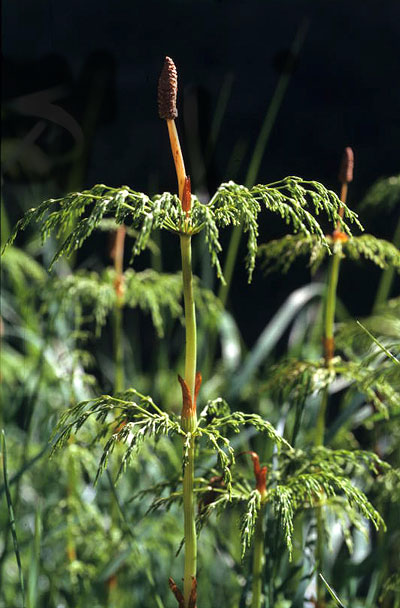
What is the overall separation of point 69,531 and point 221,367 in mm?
935

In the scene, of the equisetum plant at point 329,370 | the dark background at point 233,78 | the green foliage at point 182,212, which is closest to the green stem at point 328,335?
the equisetum plant at point 329,370

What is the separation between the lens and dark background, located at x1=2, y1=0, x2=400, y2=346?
7.49ft

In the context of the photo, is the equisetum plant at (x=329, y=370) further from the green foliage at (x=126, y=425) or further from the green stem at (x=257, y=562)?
the green foliage at (x=126, y=425)

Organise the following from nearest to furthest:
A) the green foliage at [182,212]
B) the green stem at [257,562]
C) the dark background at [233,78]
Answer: the green foliage at [182,212] < the green stem at [257,562] < the dark background at [233,78]

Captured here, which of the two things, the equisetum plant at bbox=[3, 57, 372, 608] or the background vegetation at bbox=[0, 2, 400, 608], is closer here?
the equisetum plant at bbox=[3, 57, 372, 608]

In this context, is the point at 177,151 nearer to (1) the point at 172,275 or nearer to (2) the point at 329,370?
(2) the point at 329,370

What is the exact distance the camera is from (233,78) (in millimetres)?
2262

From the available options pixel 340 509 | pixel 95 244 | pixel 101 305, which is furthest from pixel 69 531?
pixel 95 244

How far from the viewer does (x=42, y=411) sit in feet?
6.95

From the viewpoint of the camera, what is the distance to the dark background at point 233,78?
2.28m

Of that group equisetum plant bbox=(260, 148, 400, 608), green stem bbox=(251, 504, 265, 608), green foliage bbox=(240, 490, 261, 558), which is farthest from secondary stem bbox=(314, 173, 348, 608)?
green foliage bbox=(240, 490, 261, 558)

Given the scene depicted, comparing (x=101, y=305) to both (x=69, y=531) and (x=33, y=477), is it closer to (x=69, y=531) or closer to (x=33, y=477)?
(x=69, y=531)

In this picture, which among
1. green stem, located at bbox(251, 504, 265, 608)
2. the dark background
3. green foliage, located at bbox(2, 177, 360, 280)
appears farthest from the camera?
the dark background

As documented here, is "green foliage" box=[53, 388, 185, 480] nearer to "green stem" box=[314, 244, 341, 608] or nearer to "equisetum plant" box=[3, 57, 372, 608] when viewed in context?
"equisetum plant" box=[3, 57, 372, 608]
